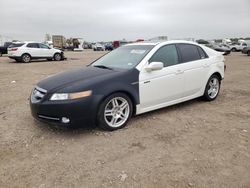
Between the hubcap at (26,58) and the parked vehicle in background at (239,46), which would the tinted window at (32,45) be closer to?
the hubcap at (26,58)

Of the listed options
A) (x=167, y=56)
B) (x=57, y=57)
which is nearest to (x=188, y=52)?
(x=167, y=56)

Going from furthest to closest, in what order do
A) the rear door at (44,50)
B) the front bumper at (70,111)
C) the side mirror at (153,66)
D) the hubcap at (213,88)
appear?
the rear door at (44,50) < the hubcap at (213,88) < the side mirror at (153,66) < the front bumper at (70,111)

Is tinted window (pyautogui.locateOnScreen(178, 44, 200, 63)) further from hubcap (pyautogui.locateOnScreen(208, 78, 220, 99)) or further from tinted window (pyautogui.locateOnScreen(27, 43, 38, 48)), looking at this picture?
tinted window (pyautogui.locateOnScreen(27, 43, 38, 48))

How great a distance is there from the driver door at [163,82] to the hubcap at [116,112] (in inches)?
14.3

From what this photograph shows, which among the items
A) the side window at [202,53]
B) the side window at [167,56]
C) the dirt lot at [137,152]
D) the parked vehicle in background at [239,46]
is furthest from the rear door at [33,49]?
Answer: the parked vehicle in background at [239,46]

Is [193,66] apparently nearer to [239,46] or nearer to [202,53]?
[202,53]

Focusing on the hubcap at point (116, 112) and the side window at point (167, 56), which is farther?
the side window at point (167, 56)

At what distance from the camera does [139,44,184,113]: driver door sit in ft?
16.2

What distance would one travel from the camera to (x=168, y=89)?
17.4 feet

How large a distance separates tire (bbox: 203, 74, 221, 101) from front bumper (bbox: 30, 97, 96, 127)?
3.16 meters

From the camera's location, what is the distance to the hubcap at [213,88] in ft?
21.2

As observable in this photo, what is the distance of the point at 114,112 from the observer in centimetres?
464

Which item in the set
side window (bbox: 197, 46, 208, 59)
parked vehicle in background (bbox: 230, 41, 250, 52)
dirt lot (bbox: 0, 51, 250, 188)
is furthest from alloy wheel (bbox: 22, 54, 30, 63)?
parked vehicle in background (bbox: 230, 41, 250, 52)

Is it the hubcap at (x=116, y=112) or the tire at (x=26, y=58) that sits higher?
the tire at (x=26, y=58)
